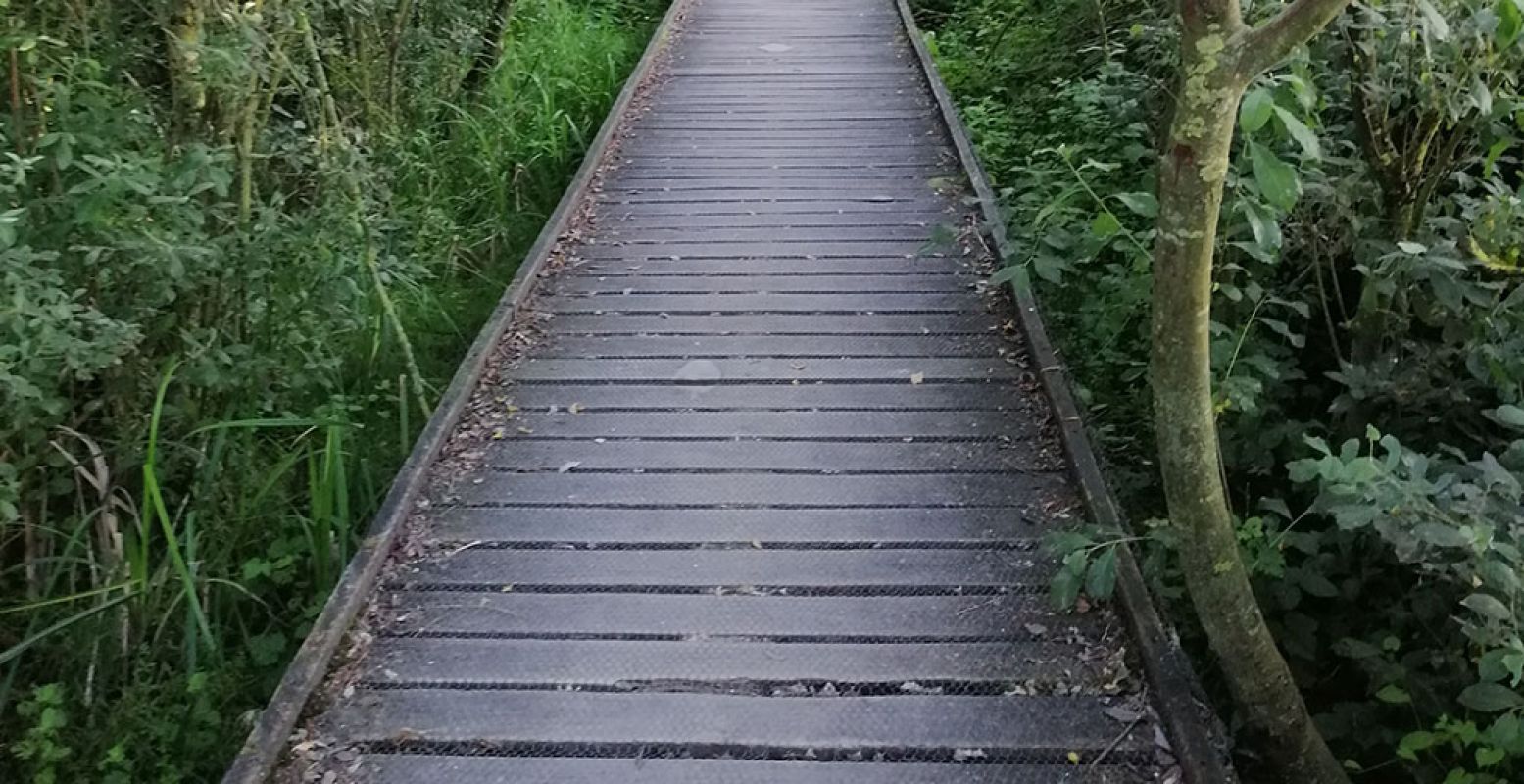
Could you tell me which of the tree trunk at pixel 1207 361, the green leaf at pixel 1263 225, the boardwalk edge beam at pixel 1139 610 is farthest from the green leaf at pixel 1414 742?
the green leaf at pixel 1263 225

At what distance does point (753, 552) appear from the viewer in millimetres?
3143

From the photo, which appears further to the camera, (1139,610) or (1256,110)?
(1139,610)

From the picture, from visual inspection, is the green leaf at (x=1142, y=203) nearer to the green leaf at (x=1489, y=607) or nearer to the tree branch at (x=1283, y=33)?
the tree branch at (x=1283, y=33)

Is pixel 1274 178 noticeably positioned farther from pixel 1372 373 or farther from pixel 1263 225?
pixel 1372 373

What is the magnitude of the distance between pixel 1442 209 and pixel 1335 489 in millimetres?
1698

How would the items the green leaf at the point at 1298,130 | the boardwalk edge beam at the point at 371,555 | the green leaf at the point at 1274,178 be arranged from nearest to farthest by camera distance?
the green leaf at the point at 1298,130
the green leaf at the point at 1274,178
the boardwalk edge beam at the point at 371,555

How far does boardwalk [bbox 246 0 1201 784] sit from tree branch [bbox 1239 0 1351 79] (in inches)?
52.8

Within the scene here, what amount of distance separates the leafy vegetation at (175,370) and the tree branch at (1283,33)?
255 cm

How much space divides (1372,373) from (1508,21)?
111cm

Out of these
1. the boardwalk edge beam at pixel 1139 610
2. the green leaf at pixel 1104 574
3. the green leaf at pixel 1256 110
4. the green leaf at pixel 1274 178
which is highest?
the green leaf at pixel 1256 110

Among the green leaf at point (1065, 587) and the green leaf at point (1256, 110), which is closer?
the green leaf at point (1256, 110)

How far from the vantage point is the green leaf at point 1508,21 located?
2311 millimetres

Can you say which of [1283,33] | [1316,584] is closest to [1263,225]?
[1283,33]

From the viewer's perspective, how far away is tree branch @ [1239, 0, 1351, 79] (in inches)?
78.0
